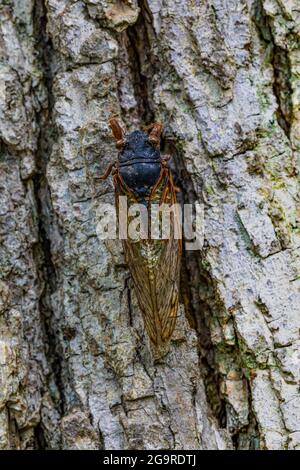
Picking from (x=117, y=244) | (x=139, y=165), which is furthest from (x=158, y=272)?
(x=139, y=165)

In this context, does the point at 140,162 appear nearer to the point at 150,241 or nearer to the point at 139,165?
the point at 139,165

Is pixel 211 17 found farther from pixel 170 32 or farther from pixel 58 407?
pixel 58 407

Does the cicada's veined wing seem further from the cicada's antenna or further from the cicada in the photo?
the cicada's antenna

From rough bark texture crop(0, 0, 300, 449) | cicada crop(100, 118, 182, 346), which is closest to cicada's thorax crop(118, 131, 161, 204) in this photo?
cicada crop(100, 118, 182, 346)

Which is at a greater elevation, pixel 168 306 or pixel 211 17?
pixel 211 17

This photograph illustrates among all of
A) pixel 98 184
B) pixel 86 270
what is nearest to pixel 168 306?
pixel 86 270

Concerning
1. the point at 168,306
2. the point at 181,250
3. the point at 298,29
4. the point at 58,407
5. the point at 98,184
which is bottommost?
the point at 58,407
